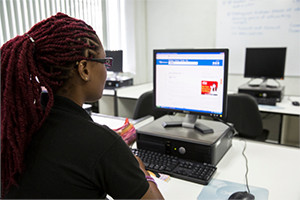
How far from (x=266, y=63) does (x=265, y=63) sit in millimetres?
10

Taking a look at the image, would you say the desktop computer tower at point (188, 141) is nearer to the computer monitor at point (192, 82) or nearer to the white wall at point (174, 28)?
the computer monitor at point (192, 82)

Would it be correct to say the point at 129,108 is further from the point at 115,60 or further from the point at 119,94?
the point at 115,60

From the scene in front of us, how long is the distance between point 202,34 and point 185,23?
31cm

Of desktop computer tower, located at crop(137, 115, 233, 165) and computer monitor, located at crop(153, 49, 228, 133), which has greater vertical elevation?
computer monitor, located at crop(153, 49, 228, 133)

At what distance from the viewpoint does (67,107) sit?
70 cm

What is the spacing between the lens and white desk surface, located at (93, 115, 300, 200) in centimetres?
97

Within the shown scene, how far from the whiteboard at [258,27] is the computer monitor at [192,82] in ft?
7.61

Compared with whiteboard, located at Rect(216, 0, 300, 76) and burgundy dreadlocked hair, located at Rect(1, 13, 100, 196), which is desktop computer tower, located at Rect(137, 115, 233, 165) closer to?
burgundy dreadlocked hair, located at Rect(1, 13, 100, 196)

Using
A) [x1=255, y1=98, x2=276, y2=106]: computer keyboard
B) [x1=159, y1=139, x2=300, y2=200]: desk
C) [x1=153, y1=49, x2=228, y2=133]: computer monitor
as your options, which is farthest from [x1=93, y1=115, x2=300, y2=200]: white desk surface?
[x1=255, y1=98, x2=276, y2=106]: computer keyboard

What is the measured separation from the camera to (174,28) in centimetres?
378

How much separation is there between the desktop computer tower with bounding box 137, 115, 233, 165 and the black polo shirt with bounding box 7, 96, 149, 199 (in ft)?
1.82

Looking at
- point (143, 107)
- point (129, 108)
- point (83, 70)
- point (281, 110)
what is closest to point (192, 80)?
point (83, 70)

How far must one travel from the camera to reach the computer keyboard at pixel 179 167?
104 cm

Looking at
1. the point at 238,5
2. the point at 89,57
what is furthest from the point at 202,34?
the point at 89,57
